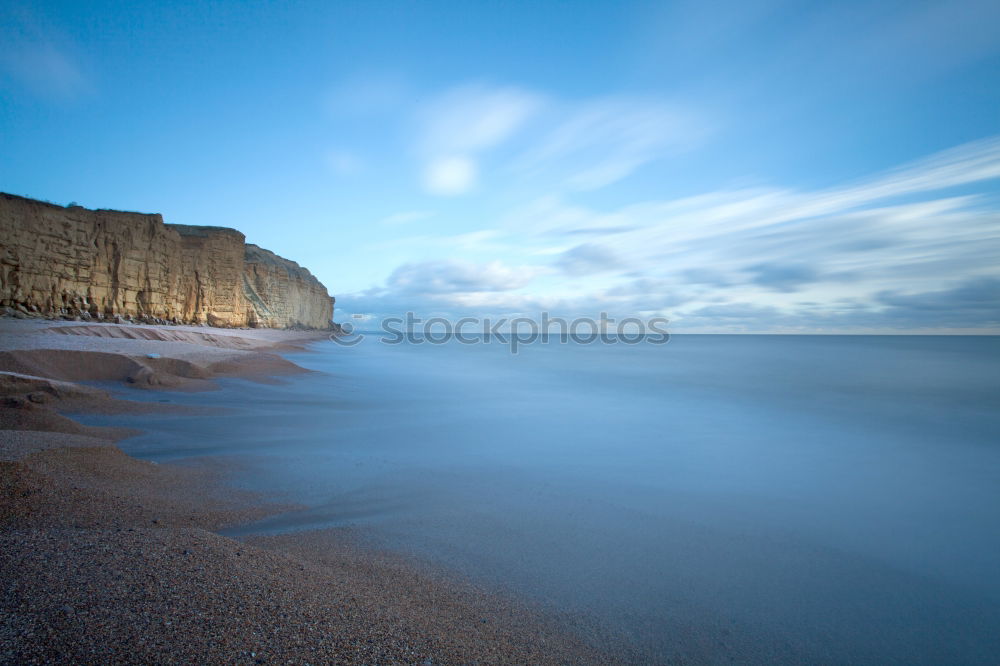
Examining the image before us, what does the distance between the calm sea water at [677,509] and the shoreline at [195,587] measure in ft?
1.20

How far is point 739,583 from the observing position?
109 inches

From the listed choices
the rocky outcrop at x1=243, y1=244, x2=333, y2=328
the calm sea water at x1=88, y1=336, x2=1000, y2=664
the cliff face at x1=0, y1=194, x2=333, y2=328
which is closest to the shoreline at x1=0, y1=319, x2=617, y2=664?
the calm sea water at x1=88, y1=336, x2=1000, y2=664

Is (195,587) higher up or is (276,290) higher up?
(276,290)

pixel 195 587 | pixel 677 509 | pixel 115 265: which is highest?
pixel 115 265

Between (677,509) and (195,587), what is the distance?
377 centimetres

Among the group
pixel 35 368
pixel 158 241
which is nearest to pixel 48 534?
pixel 35 368

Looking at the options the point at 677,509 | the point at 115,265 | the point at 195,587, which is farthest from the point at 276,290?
the point at 195,587

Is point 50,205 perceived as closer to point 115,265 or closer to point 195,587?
point 115,265

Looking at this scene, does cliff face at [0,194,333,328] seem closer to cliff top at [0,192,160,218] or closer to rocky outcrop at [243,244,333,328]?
cliff top at [0,192,160,218]

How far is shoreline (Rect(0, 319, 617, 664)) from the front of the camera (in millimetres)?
1375

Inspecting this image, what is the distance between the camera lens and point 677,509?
13.2 ft

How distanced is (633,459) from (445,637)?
4.51m

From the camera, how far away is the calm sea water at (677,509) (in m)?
2.43

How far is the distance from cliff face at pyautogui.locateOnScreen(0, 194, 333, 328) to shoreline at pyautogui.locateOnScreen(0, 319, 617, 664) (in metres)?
16.1
